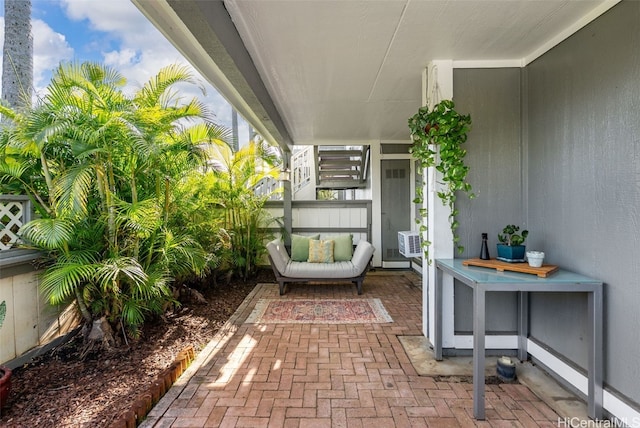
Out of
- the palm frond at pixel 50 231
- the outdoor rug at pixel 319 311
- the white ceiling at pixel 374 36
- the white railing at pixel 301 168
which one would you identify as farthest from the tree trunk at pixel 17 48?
the white railing at pixel 301 168

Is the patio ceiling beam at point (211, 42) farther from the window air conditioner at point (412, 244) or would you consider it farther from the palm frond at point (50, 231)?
the window air conditioner at point (412, 244)

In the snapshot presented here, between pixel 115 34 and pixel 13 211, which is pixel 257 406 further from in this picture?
pixel 115 34

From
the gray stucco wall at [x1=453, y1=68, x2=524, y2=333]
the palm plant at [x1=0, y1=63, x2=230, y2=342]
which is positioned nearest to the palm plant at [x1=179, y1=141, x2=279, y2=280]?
the palm plant at [x1=0, y1=63, x2=230, y2=342]

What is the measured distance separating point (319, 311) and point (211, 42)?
9.93ft

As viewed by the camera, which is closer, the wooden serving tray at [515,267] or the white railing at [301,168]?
the wooden serving tray at [515,267]

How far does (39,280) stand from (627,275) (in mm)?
4297

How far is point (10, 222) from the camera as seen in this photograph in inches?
91.3

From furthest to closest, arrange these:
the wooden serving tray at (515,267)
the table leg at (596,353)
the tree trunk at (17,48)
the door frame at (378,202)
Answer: the door frame at (378,202)
the tree trunk at (17,48)
the wooden serving tray at (515,267)
the table leg at (596,353)

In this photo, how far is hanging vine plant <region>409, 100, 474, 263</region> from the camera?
2332mm

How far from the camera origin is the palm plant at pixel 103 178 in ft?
7.08

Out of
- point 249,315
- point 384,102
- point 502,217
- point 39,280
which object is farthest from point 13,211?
point 502,217

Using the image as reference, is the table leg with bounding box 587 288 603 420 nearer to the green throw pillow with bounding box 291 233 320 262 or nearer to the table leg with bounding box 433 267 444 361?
the table leg with bounding box 433 267 444 361

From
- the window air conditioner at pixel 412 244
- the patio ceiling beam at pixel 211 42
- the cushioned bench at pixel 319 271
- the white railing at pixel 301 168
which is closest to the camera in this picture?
the patio ceiling beam at pixel 211 42

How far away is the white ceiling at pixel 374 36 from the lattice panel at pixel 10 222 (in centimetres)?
191
